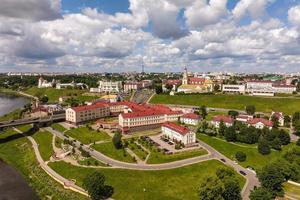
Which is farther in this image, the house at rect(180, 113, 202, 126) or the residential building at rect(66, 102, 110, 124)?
the residential building at rect(66, 102, 110, 124)

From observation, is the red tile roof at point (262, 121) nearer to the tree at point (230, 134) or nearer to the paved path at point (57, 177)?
the tree at point (230, 134)

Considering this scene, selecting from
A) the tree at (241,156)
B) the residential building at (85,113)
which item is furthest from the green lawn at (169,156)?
the residential building at (85,113)

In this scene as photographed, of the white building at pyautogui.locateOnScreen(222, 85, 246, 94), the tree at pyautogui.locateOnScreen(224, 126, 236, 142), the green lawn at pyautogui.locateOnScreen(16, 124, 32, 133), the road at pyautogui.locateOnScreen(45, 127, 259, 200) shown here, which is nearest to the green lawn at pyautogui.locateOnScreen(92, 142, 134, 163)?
the road at pyautogui.locateOnScreen(45, 127, 259, 200)

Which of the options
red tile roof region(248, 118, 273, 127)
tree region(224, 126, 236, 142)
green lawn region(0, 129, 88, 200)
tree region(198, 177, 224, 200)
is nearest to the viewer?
tree region(198, 177, 224, 200)

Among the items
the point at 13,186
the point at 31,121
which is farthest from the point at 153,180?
the point at 31,121

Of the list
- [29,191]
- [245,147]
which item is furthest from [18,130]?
[245,147]

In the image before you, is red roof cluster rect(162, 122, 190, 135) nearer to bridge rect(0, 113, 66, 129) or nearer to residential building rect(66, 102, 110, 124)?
residential building rect(66, 102, 110, 124)

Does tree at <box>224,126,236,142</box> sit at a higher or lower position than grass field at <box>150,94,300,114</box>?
lower
